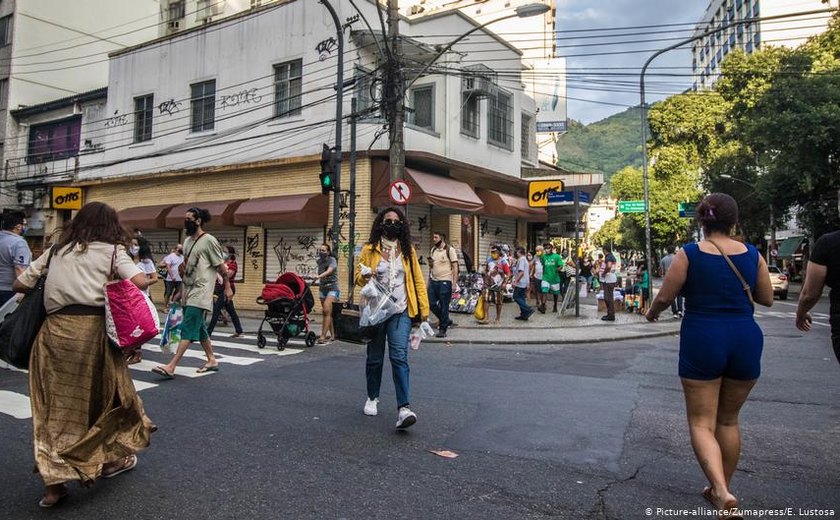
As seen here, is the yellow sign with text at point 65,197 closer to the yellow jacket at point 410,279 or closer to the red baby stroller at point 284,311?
the red baby stroller at point 284,311

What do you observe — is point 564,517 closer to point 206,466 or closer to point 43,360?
point 206,466

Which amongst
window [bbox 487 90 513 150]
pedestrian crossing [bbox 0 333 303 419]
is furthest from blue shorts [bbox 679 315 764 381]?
window [bbox 487 90 513 150]

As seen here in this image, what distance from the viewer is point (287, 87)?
1844 cm

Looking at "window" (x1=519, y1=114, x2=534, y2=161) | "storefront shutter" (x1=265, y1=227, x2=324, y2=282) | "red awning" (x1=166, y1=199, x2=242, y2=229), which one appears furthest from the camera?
"window" (x1=519, y1=114, x2=534, y2=161)

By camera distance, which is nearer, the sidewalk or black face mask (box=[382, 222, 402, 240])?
black face mask (box=[382, 222, 402, 240])

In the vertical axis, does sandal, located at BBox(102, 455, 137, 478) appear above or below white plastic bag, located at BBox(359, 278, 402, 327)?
below

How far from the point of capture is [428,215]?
1898cm

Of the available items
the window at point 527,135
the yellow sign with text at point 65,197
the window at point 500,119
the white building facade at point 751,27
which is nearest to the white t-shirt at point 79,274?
the yellow sign with text at point 65,197

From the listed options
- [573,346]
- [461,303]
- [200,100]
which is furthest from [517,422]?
[200,100]

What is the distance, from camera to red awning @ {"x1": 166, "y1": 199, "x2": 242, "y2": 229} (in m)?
18.0

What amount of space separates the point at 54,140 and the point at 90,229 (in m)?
27.3

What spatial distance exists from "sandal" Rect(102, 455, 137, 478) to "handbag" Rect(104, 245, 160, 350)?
81 centimetres

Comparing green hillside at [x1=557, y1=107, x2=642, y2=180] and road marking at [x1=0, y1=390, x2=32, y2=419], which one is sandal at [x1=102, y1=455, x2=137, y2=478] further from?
green hillside at [x1=557, y1=107, x2=642, y2=180]

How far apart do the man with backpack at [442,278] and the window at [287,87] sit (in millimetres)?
8645
